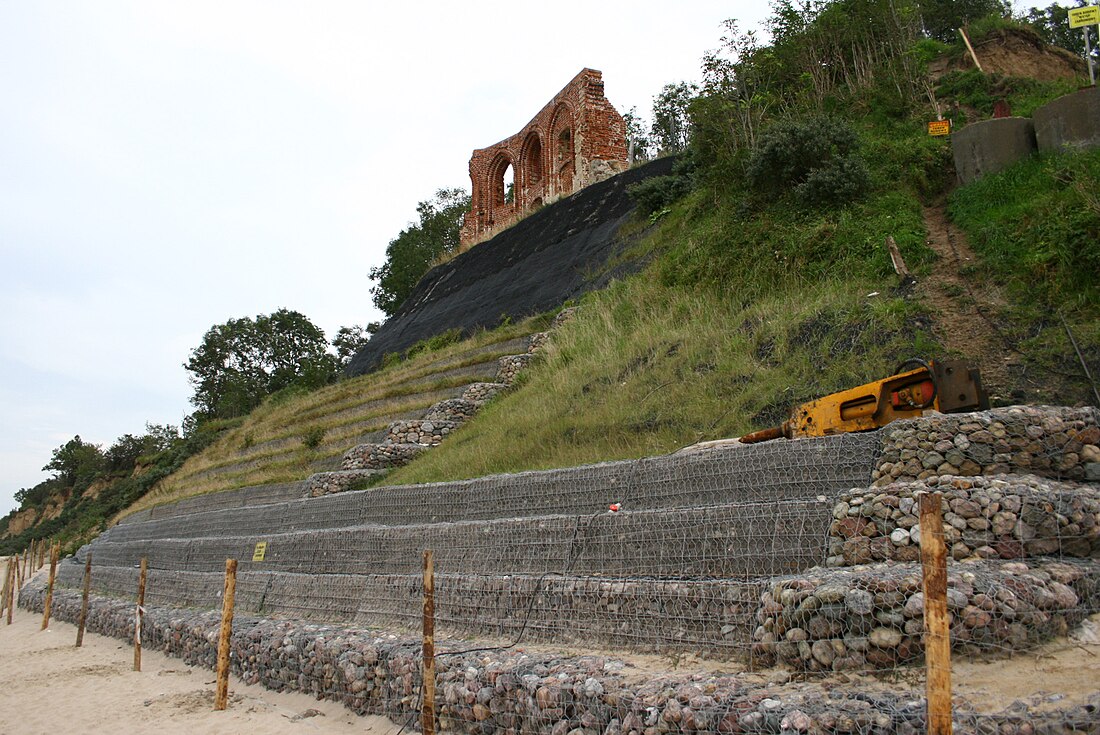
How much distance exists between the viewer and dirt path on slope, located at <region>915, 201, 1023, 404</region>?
745 centimetres

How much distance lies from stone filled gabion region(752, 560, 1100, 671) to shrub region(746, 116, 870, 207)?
8338mm

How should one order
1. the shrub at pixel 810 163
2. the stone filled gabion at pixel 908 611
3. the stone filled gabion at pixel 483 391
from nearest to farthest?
the stone filled gabion at pixel 908 611 → the shrub at pixel 810 163 → the stone filled gabion at pixel 483 391

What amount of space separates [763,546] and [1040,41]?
14.4m

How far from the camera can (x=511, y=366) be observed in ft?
50.1

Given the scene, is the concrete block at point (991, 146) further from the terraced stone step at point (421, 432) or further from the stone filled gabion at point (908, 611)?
the terraced stone step at point (421, 432)

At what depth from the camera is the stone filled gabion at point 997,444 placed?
4.95m

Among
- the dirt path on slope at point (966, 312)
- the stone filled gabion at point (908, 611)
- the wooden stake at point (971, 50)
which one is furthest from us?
the wooden stake at point (971, 50)

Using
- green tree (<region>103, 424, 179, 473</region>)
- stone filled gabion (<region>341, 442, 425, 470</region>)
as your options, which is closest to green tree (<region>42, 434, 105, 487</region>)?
green tree (<region>103, 424, 179, 473</region>)

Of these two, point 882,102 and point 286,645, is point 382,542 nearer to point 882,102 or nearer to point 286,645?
point 286,645

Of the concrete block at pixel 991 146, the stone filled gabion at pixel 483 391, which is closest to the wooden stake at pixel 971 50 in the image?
the concrete block at pixel 991 146

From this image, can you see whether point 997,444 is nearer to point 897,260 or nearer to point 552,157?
point 897,260

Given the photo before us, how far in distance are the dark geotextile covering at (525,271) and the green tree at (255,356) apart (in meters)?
12.7

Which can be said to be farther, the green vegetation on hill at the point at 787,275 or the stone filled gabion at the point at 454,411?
the stone filled gabion at the point at 454,411

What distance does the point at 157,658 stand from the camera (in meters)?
9.83
